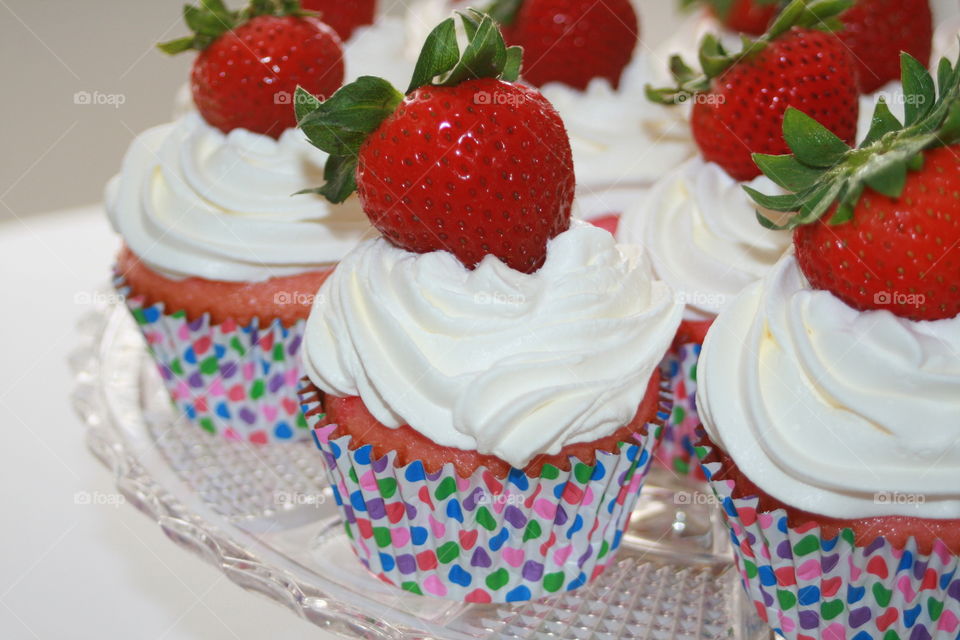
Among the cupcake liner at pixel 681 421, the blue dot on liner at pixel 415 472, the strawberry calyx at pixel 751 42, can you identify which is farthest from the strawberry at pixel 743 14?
the blue dot on liner at pixel 415 472

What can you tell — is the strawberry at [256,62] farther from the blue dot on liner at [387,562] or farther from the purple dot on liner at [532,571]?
the purple dot on liner at [532,571]

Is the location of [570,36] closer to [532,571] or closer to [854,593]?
[532,571]

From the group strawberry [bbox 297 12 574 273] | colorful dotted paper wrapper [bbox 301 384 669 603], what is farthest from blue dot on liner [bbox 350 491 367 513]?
strawberry [bbox 297 12 574 273]

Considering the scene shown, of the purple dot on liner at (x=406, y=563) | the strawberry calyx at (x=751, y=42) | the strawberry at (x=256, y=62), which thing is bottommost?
the purple dot on liner at (x=406, y=563)

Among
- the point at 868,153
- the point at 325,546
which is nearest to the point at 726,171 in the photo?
the point at 868,153

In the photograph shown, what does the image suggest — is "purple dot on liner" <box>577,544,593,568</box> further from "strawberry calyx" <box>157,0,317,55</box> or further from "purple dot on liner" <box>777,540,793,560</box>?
"strawberry calyx" <box>157,0,317,55</box>

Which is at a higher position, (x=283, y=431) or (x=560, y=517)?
(x=560, y=517)

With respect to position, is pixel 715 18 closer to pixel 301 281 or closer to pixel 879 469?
pixel 301 281
